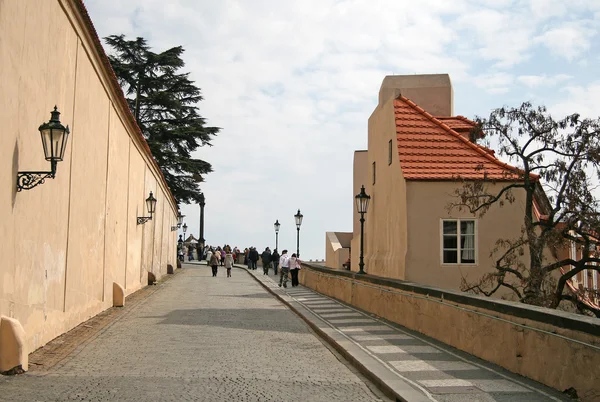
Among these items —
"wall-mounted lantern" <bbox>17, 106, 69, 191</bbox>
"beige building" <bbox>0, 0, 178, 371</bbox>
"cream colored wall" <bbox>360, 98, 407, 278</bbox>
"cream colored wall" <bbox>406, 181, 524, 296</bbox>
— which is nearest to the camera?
"beige building" <bbox>0, 0, 178, 371</bbox>

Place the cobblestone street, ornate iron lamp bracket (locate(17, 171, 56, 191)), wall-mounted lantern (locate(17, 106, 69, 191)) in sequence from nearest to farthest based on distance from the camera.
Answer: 1. the cobblestone street
2. ornate iron lamp bracket (locate(17, 171, 56, 191))
3. wall-mounted lantern (locate(17, 106, 69, 191))

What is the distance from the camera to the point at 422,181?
77.2 ft

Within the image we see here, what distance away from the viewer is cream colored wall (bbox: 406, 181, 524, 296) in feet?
75.4

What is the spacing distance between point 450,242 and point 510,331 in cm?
1370

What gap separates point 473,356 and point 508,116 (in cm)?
729

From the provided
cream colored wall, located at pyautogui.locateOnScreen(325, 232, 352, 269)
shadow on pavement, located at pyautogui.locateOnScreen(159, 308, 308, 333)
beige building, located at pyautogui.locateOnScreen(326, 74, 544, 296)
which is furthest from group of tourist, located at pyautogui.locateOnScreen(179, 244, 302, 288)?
shadow on pavement, located at pyautogui.locateOnScreen(159, 308, 308, 333)

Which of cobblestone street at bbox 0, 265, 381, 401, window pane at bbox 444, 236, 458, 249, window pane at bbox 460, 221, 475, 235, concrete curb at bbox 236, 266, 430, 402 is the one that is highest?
window pane at bbox 460, 221, 475, 235

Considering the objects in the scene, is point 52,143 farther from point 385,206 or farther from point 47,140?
point 385,206

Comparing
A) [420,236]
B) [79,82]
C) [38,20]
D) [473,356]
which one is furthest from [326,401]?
[420,236]

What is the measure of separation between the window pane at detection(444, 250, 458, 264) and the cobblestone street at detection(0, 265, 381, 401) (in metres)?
7.44

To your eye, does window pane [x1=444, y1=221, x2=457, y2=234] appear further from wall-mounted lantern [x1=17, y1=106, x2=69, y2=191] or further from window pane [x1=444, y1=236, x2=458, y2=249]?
wall-mounted lantern [x1=17, y1=106, x2=69, y2=191]

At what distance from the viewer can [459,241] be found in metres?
23.3

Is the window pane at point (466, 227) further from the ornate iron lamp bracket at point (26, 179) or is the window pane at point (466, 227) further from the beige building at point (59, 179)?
the ornate iron lamp bracket at point (26, 179)

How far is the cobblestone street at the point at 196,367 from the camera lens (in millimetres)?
8266
